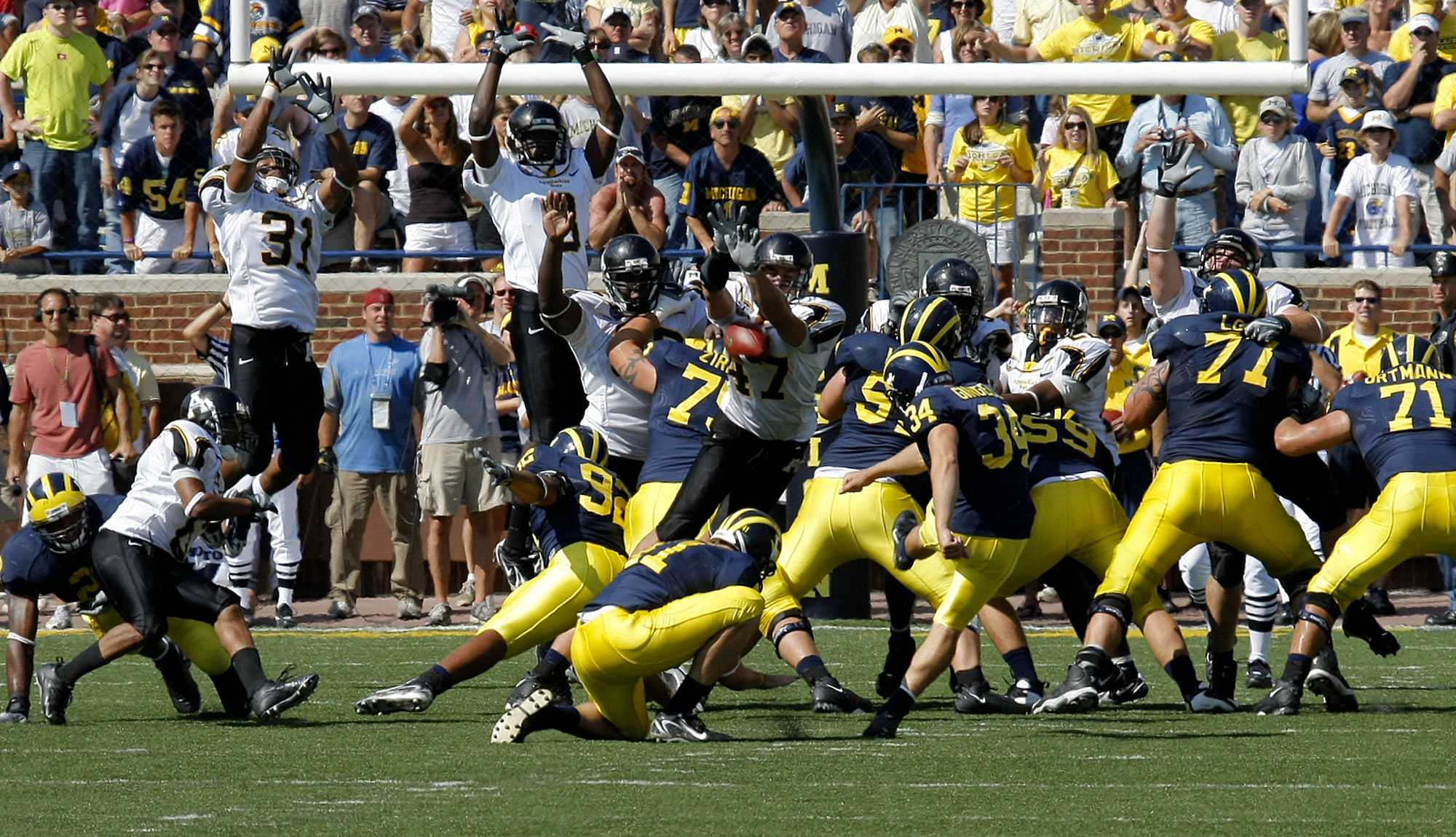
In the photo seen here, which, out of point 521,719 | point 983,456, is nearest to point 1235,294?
point 983,456

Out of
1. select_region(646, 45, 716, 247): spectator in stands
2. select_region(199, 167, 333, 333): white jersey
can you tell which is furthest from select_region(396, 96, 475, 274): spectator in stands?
select_region(199, 167, 333, 333): white jersey

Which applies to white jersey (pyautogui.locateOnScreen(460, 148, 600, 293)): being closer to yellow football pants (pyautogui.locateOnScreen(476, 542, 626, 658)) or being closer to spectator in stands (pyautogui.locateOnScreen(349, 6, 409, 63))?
yellow football pants (pyautogui.locateOnScreen(476, 542, 626, 658))

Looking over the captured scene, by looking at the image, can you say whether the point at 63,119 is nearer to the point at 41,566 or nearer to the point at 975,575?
the point at 41,566

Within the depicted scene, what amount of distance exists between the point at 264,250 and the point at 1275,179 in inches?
269

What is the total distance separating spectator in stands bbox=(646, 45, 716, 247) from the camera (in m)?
14.5

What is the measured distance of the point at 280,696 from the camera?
805 centimetres

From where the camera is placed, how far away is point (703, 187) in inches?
549

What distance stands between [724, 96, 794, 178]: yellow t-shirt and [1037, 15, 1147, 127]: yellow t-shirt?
187 cm

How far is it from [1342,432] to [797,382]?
2097mm

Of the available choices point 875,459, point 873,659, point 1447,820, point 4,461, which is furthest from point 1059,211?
point 1447,820

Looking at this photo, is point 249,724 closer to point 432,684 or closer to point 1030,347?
point 432,684

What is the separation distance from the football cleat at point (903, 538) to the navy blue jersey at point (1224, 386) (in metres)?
1.19

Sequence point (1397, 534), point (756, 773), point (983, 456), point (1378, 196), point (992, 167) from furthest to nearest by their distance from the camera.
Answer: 1. point (992, 167)
2. point (1378, 196)
3. point (1397, 534)
4. point (983, 456)
5. point (756, 773)

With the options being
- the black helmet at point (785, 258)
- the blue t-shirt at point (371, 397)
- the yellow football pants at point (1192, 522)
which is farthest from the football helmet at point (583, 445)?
the blue t-shirt at point (371, 397)
